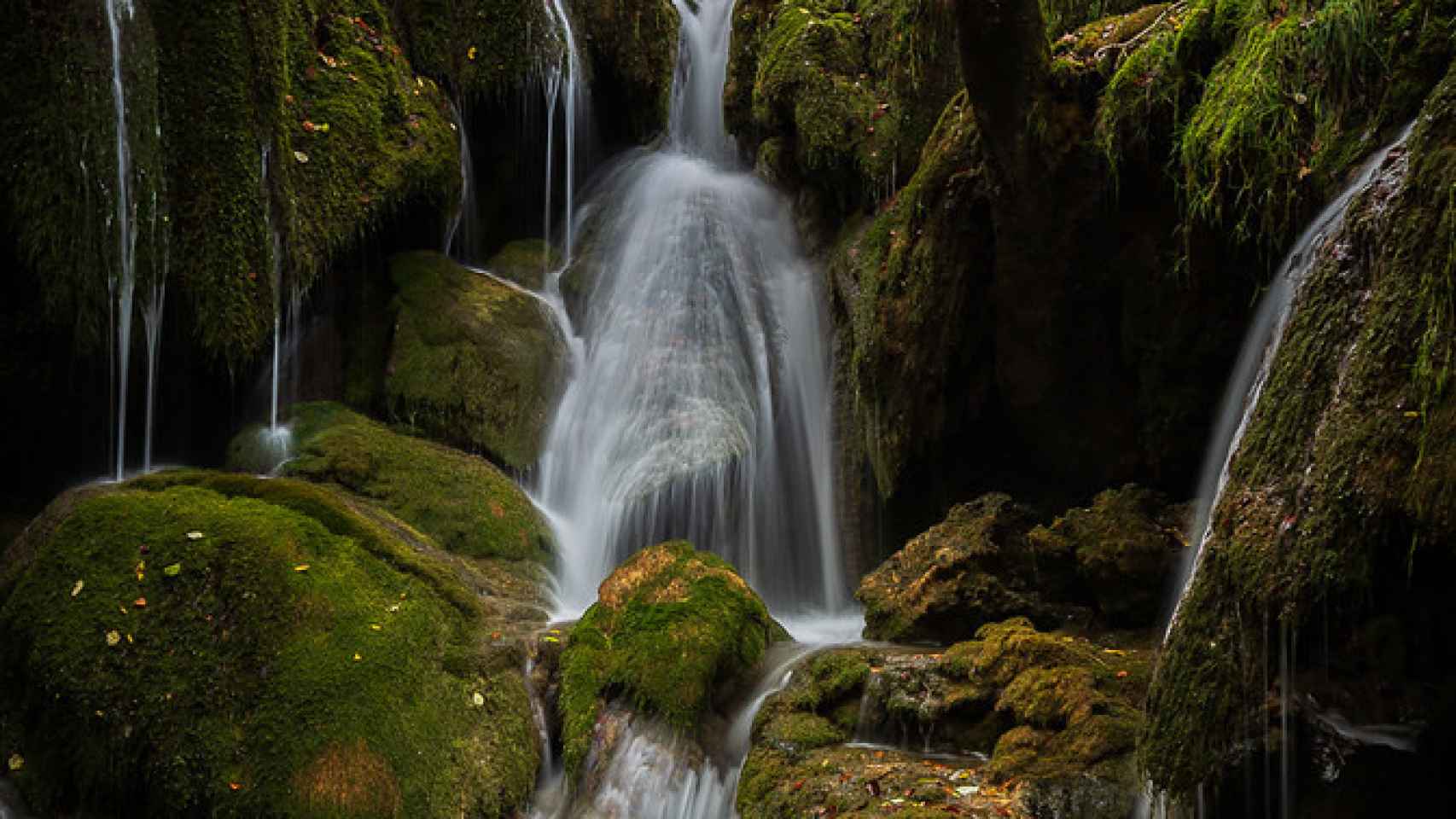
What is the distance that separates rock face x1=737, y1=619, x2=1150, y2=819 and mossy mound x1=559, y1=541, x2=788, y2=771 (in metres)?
0.44

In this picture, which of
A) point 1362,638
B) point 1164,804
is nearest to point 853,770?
point 1164,804

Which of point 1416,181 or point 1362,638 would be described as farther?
point 1362,638

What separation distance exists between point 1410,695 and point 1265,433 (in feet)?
3.35

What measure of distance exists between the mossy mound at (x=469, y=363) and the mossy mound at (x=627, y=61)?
152 inches

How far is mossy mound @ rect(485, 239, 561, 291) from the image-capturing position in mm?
11219

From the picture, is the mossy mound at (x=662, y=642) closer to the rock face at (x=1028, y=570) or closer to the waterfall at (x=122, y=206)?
the rock face at (x=1028, y=570)

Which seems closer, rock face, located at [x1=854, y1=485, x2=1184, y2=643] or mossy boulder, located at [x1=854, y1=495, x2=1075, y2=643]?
rock face, located at [x1=854, y1=485, x2=1184, y2=643]

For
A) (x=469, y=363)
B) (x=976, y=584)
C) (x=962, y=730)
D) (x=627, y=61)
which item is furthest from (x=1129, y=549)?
(x=627, y=61)

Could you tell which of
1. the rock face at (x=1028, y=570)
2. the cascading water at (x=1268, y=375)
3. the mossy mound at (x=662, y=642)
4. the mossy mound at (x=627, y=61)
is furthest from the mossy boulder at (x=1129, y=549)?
the mossy mound at (x=627, y=61)

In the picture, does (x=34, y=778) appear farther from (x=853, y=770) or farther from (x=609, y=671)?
(x=853, y=770)

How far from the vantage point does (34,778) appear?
16.2 feet

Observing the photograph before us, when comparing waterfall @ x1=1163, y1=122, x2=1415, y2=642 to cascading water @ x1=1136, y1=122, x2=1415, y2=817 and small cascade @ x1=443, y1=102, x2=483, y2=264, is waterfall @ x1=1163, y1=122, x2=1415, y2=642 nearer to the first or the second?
cascading water @ x1=1136, y1=122, x2=1415, y2=817

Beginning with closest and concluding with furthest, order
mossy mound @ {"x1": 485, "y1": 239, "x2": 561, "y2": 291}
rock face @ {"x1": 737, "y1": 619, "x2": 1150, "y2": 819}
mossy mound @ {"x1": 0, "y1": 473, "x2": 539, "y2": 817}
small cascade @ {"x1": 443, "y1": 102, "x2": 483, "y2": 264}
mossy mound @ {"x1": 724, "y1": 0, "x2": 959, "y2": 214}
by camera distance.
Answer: rock face @ {"x1": 737, "y1": 619, "x2": 1150, "y2": 819} < mossy mound @ {"x1": 0, "y1": 473, "x2": 539, "y2": 817} < mossy mound @ {"x1": 724, "y1": 0, "x2": 959, "y2": 214} < small cascade @ {"x1": 443, "y1": 102, "x2": 483, "y2": 264} < mossy mound @ {"x1": 485, "y1": 239, "x2": 561, "y2": 291}

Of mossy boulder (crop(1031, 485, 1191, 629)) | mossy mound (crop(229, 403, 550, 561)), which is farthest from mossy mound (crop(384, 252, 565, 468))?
mossy boulder (crop(1031, 485, 1191, 629))
